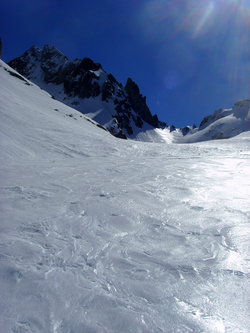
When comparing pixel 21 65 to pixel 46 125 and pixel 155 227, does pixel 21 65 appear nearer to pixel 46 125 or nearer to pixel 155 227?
pixel 46 125

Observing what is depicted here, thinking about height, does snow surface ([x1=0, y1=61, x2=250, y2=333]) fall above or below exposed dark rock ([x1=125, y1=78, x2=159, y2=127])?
below

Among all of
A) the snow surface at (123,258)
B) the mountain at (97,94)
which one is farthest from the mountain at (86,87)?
the snow surface at (123,258)

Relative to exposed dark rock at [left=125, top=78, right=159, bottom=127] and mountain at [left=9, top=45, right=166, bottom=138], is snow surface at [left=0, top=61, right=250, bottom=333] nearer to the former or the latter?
mountain at [left=9, top=45, right=166, bottom=138]

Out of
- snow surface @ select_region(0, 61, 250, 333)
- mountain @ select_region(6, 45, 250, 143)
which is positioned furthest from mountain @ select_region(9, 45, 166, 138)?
snow surface @ select_region(0, 61, 250, 333)

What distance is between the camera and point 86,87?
81062 millimetres

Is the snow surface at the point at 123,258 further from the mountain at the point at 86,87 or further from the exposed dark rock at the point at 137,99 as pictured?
the exposed dark rock at the point at 137,99

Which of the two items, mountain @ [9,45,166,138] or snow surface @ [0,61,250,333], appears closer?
snow surface @ [0,61,250,333]

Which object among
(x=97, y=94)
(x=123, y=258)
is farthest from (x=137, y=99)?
(x=123, y=258)

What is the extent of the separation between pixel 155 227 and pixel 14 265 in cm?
189

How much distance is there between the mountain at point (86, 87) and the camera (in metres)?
75.1

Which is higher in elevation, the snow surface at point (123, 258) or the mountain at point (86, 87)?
the mountain at point (86, 87)

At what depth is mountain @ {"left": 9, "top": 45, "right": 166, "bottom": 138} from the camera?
75.1 meters

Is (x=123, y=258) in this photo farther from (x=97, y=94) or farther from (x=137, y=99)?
(x=137, y=99)

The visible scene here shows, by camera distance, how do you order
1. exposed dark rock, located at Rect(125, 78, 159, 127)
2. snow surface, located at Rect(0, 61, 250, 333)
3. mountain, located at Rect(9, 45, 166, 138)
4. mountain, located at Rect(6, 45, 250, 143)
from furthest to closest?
exposed dark rock, located at Rect(125, 78, 159, 127) → mountain, located at Rect(6, 45, 250, 143) → mountain, located at Rect(9, 45, 166, 138) → snow surface, located at Rect(0, 61, 250, 333)
